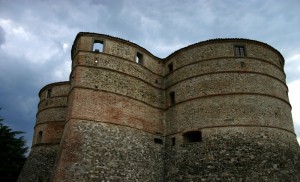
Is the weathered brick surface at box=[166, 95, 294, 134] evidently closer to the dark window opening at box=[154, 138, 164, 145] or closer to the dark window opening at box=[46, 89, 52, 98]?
the dark window opening at box=[154, 138, 164, 145]

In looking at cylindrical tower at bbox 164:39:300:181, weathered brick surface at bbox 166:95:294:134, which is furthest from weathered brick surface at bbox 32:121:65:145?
weathered brick surface at bbox 166:95:294:134

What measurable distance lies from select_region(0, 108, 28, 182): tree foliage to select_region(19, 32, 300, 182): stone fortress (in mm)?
2410

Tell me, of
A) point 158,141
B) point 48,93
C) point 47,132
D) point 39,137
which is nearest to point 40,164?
point 47,132

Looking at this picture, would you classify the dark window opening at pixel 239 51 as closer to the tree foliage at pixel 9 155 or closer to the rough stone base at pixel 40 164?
the rough stone base at pixel 40 164

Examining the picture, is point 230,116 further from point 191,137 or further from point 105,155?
point 105,155

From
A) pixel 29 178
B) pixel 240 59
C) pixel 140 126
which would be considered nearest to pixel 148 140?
pixel 140 126

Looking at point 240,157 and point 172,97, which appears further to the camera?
point 172,97

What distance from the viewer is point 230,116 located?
14711 mm

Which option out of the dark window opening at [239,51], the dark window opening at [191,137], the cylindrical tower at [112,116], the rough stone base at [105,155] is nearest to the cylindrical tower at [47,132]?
the cylindrical tower at [112,116]

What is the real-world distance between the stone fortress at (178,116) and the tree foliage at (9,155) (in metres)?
2.41

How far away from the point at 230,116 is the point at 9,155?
647 inches

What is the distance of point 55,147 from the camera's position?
757 inches

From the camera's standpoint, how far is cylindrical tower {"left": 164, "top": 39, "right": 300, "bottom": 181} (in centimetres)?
1368

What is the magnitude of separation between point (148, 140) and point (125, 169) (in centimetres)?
267
